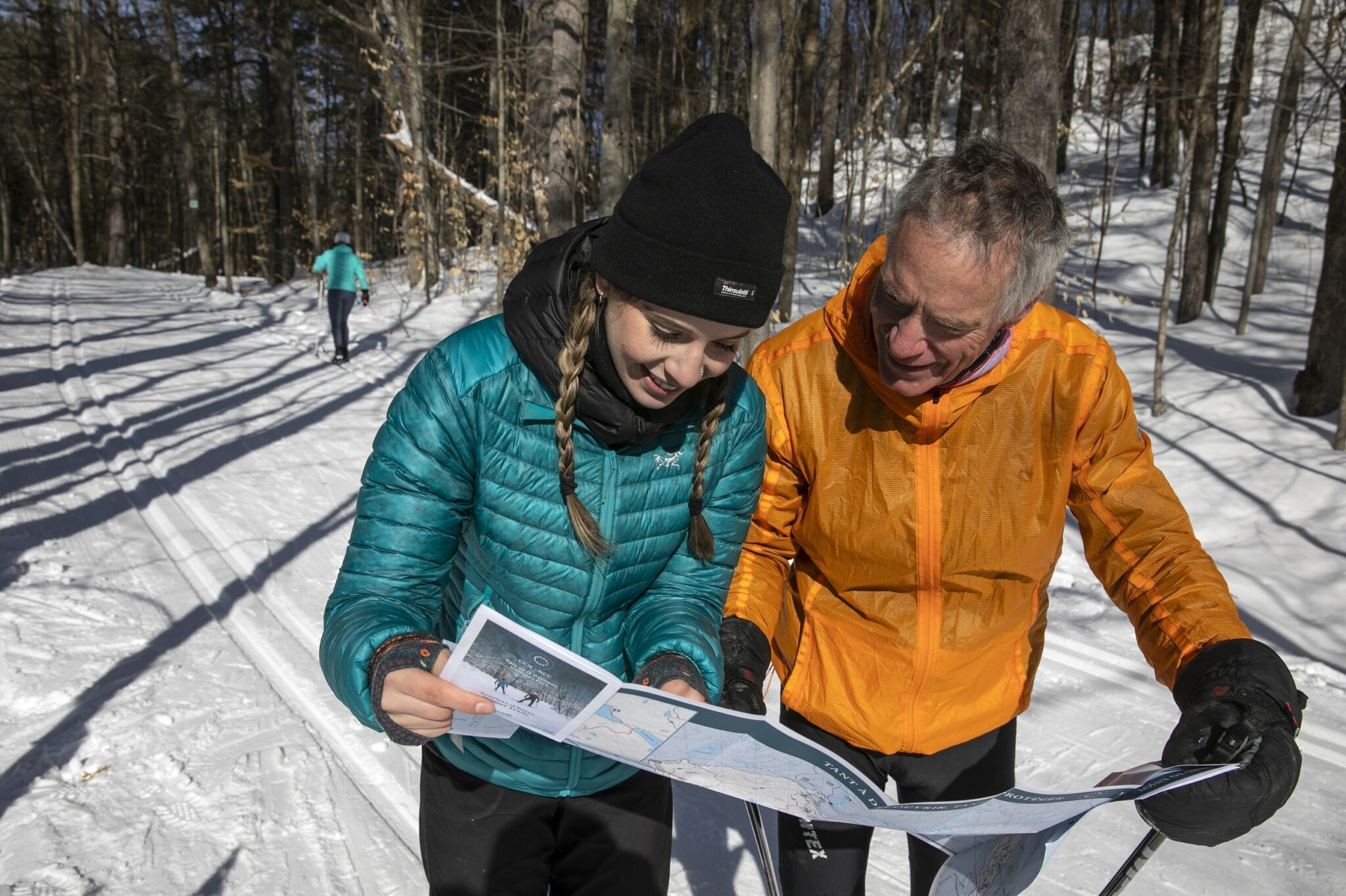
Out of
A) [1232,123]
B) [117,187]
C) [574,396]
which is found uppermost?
[1232,123]

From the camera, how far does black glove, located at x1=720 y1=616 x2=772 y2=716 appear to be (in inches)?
65.0

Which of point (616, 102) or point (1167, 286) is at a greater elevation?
point (616, 102)

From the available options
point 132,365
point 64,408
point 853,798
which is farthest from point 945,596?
point 132,365

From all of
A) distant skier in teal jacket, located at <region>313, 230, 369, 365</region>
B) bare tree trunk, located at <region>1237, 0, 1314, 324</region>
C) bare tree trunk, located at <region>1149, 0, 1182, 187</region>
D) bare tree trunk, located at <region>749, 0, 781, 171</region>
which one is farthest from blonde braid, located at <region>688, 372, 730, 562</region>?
bare tree trunk, located at <region>1149, 0, 1182, 187</region>

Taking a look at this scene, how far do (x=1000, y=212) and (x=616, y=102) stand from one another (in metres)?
7.88

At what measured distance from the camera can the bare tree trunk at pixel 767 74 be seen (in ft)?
25.2

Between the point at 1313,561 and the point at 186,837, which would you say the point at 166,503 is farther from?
the point at 1313,561

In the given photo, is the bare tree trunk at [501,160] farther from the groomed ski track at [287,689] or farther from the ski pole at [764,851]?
the ski pole at [764,851]

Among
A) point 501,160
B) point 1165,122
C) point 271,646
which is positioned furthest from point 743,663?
point 1165,122

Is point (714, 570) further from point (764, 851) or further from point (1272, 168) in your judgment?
point (1272, 168)

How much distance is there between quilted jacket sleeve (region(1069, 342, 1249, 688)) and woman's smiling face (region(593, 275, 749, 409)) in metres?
0.77

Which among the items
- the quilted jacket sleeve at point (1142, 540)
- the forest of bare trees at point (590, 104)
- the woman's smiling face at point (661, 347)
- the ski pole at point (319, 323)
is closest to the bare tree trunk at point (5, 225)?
the forest of bare trees at point (590, 104)

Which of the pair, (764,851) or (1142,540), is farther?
(764,851)

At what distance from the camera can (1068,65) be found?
50.3ft
